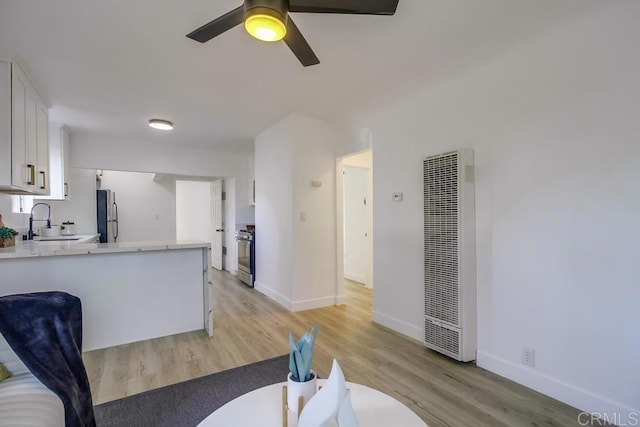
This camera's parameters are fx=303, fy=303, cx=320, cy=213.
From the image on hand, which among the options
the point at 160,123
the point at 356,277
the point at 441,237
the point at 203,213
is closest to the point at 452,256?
the point at 441,237

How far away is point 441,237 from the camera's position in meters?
2.63

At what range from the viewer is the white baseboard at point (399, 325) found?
3.01 meters

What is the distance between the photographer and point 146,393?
210 cm

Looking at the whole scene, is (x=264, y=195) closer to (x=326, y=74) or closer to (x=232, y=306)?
(x=232, y=306)

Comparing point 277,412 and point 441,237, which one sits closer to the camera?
point 277,412

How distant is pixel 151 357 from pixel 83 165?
3.69 metres

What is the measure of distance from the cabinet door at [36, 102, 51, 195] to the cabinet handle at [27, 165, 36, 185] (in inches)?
6.0

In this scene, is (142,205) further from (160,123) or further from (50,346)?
(50,346)

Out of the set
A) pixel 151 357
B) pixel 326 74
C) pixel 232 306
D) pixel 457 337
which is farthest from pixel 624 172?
pixel 232 306

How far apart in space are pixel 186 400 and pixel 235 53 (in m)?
2.55

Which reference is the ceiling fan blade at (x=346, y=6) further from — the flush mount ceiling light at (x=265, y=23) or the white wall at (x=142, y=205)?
the white wall at (x=142, y=205)

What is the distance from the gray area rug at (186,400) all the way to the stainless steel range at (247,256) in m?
2.67

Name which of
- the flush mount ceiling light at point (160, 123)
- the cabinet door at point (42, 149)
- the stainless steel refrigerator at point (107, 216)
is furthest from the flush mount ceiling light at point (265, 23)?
the stainless steel refrigerator at point (107, 216)

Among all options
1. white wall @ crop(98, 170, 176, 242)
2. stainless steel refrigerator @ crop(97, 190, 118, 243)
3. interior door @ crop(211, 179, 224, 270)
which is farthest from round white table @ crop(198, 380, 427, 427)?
white wall @ crop(98, 170, 176, 242)
